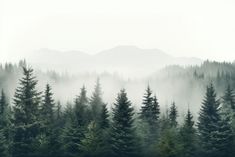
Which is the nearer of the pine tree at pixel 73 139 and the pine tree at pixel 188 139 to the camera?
the pine tree at pixel 73 139

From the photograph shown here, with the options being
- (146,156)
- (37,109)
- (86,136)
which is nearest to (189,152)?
(146,156)

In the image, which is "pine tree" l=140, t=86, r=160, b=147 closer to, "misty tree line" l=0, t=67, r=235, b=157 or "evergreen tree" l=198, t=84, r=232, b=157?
"misty tree line" l=0, t=67, r=235, b=157

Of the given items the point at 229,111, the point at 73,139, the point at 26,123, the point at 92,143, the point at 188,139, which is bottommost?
the point at 188,139

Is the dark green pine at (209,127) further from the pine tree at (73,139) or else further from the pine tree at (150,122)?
the pine tree at (73,139)

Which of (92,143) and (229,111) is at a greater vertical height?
(229,111)

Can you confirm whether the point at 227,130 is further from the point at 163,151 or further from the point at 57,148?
the point at 57,148

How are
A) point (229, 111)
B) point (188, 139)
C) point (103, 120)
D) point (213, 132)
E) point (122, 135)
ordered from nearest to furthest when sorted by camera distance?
point (122, 135) → point (188, 139) → point (103, 120) → point (213, 132) → point (229, 111)

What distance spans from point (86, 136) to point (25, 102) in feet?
35.8

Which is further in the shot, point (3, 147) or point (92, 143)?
point (92, 143)

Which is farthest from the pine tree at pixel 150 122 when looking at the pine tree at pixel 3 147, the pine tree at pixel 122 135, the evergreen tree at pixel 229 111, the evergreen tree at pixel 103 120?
the pine tree at pixel 3 147

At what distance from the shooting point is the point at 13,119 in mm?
59188

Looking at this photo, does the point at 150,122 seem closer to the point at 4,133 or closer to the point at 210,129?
the point at 210,129

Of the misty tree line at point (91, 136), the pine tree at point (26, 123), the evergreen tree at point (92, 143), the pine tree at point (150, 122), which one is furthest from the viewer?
the pine tree at point (150, 122)

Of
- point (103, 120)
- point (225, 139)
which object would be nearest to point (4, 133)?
point (103, 120)
